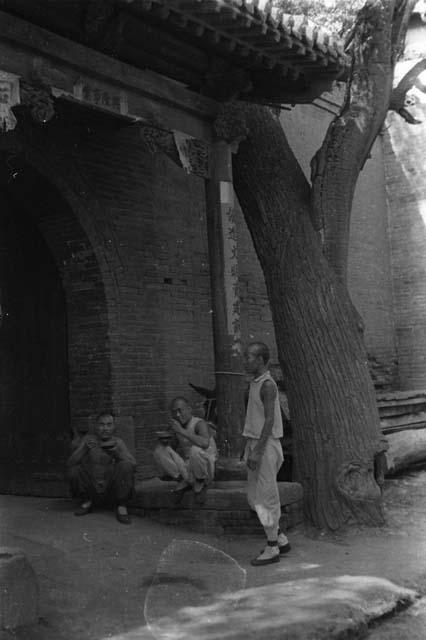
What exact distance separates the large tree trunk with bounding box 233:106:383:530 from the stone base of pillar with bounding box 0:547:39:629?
3.52 meters

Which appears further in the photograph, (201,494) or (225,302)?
(225,302)

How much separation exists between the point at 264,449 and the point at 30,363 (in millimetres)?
3711

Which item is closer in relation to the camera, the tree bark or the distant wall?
the tree bark

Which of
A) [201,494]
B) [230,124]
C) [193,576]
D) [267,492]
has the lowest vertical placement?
[193,576]

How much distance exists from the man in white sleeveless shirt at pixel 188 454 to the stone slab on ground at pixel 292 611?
177cm

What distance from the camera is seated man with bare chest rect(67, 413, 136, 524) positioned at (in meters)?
6.98

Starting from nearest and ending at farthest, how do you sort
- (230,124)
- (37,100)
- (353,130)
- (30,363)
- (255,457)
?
(255,457), (37,100), (230,124), (353,130), (30,363)

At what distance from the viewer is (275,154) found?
8258mm

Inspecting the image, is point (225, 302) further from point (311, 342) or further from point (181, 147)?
point (181, 147)

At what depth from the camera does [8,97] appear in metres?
5.92

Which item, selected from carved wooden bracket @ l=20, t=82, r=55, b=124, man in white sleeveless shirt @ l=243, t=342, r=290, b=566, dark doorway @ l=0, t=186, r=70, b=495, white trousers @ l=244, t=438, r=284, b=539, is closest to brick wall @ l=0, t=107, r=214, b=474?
dark doorway @ l=0, t=186, r=70, b=495

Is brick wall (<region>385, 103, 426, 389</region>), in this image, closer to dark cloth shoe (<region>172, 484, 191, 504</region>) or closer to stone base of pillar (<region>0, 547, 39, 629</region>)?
dark cloth shoe (<region>172, 484, 191, 504</region>)

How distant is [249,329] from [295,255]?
2.58 meters

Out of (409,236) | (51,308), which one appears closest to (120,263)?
(51,308)
